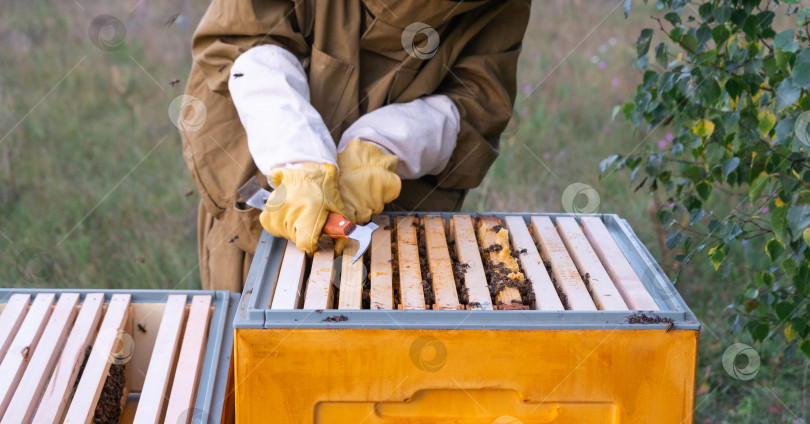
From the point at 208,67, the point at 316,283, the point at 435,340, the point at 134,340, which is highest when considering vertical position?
the point at 208,67

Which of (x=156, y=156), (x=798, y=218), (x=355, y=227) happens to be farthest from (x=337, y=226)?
(x=156, y=156)

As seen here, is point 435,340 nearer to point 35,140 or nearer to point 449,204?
point 449,204

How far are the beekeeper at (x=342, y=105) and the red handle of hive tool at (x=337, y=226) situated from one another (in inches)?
1.5

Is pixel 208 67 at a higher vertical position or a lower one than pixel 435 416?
higher

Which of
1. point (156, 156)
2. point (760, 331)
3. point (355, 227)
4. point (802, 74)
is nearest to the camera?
point (802, 74)

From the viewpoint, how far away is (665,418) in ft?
4.65

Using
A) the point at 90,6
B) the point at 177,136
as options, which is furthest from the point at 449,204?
the point at 90,6

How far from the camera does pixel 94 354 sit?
1677mm

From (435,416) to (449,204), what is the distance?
1.10 m

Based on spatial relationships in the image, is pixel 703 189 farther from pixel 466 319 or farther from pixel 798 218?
pixel 466 319

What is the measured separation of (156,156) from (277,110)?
3.25 meters

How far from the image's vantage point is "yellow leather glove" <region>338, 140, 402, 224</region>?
1886 mm

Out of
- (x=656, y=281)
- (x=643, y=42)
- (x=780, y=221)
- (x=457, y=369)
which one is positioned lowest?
(x=457, y=369)

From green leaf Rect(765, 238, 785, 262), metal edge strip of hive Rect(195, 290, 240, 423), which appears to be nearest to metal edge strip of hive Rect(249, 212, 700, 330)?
metal edge strip of hive Rect(195, 290, 240, 423)
